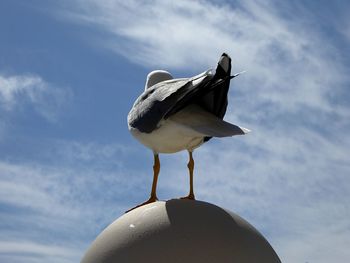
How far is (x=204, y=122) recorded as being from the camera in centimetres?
878

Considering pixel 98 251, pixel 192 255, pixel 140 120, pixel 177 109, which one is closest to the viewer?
pixel 192 255

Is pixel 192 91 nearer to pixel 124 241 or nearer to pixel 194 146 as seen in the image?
pixel 194 146

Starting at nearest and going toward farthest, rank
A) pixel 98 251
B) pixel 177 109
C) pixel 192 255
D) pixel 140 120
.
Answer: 1. pixel 192 255
2. pixel 98 251
3. pixel 177 109
4. pixel 140 120

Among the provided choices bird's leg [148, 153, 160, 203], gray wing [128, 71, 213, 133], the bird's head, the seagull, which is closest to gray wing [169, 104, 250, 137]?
the seagull

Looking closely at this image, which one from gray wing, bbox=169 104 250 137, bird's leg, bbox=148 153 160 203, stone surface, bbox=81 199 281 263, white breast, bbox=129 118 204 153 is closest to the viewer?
stone surface, bbox=81 199 281 263

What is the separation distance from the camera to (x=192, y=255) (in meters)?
7.42

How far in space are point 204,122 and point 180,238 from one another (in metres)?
1.82

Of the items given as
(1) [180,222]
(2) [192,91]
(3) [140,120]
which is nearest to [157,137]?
(3) [140,120]

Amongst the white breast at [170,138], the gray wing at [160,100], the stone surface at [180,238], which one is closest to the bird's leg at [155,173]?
the white breast at [170,138]

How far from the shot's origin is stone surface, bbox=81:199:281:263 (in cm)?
746

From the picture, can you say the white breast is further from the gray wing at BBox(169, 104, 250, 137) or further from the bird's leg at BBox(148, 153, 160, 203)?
the bird's leg at BBox(148, 153, 160, 203)

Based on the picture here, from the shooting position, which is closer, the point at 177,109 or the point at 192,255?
the point at 192,255

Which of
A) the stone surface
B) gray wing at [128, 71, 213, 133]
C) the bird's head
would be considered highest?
the bird's head

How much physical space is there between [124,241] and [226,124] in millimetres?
2065
